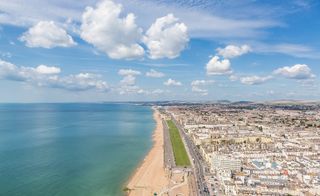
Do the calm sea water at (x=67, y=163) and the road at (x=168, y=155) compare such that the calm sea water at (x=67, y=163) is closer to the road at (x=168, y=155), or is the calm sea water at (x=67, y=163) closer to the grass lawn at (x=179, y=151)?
the road at (x=168, y=155)

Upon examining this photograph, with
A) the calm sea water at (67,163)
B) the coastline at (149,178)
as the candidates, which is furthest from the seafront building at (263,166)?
the calm sea water at (67,163)

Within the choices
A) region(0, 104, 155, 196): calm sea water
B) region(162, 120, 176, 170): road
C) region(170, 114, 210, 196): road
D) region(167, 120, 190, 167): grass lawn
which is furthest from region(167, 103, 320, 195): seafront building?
region(0, 104, 155, 196): calm sea water

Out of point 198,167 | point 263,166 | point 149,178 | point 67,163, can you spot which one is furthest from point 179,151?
point 67,163

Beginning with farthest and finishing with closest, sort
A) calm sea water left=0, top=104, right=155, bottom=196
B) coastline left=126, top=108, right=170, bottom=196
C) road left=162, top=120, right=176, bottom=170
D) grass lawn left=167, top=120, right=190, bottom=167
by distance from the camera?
grass lawn left=167, top=120, right=190, bottom=167, road left=162, top=120, right=176, bottom=170, calm sea water left=0, top=104, right=155, bottom=196, coastline left=126, top=108, right=170, bottom=196

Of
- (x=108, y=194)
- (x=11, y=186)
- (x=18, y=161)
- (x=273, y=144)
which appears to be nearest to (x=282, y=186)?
(x=108, y=194)

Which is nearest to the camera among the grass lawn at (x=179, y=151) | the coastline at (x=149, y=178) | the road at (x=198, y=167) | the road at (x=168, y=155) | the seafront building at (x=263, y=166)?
the seafront building at (x=263, y=166)

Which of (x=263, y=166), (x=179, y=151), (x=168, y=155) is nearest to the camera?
(x=263, y=166)

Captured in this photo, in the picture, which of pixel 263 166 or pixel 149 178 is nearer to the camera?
pixel 149 178

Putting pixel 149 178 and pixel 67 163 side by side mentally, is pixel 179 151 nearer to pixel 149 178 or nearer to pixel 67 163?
pixel 149 178

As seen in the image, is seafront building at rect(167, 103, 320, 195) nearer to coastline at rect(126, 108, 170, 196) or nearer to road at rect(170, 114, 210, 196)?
road at rect(170, 114, 210, 196)

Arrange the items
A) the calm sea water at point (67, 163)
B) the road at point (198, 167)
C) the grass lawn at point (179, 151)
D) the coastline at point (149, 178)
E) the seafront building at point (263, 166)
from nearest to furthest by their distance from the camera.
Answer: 1. the seafront building at point (263, 166)
2. the road at point (198, 167)
3. the coastline at point (149, 178)
4. the calm sea water at point (67, 163)
5. the grass lawn at point (179, 151)

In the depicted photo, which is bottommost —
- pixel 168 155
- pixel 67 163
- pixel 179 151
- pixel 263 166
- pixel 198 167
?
pixel 67 163
